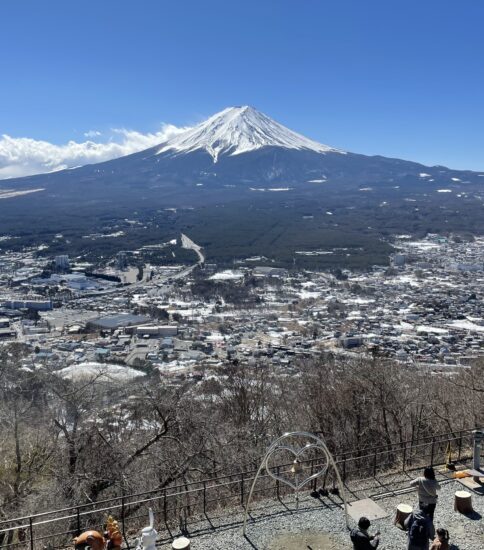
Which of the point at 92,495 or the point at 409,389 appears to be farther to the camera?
the point at 409,389

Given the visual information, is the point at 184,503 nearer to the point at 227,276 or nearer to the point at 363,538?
the point at 363,538

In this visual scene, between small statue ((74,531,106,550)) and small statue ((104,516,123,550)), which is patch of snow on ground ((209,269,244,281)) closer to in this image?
small statue ((104,516,123,550))

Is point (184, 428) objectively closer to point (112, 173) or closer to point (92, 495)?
point (92, 495)

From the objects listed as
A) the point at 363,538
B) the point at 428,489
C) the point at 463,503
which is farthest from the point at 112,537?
the point at 463,503

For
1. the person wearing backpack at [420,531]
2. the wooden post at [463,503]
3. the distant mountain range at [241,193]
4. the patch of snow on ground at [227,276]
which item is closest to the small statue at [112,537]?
the person wearing backpack at [420,531]

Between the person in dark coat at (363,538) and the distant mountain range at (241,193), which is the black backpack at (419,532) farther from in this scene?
the distant mountain range at (241,193)

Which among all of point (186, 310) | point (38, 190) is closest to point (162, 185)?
point (38, 190)

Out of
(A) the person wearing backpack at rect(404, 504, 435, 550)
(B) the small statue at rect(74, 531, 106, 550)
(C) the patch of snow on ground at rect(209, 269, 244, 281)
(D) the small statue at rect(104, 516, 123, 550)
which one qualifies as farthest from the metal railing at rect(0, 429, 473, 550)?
(C) the patch of snow on ground at rect(209, 269, 244, 281)
